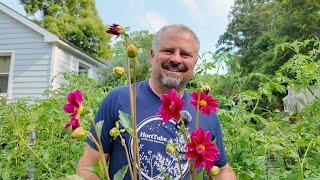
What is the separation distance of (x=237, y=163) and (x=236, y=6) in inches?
1667

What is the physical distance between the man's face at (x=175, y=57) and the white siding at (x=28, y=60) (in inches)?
448

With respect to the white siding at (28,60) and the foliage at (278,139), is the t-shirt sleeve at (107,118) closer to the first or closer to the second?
the foliage at (278,139)

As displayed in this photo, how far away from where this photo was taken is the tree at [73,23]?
2944cm

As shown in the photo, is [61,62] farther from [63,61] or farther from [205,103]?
[205,103]

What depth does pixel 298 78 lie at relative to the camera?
86.0 inches

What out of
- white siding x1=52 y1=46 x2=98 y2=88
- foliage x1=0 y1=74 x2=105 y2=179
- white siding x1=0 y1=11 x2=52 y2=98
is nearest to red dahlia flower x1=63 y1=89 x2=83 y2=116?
foliage x1=0 y1=74 x2=105 y2=179

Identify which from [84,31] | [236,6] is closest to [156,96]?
[84,31]

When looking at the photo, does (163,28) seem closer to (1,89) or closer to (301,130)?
(301,130)

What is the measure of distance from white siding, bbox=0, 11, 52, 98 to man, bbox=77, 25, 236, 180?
11280 millimetres

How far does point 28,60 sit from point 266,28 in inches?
1134

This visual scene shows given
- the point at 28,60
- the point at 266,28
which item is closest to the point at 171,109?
the point at 28,60

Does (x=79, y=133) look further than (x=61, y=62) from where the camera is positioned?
No

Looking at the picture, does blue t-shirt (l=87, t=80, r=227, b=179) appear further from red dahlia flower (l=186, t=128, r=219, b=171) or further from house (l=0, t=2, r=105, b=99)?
house (l=0, t=2, r=105, b=99)

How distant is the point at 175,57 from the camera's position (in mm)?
1733
